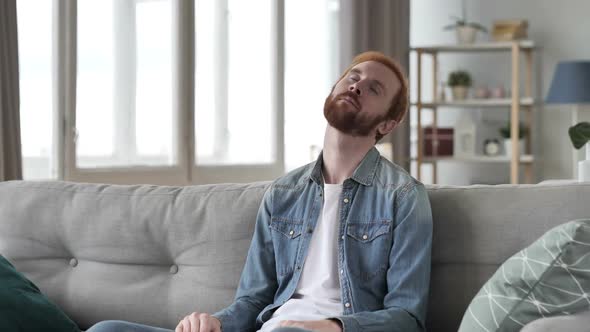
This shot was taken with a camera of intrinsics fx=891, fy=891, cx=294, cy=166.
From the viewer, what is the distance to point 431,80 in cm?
650

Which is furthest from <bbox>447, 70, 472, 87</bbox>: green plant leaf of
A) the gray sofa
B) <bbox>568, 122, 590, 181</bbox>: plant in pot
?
the gray sofa

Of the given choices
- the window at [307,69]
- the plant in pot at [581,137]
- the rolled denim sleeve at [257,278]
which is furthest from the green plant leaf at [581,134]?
the window at [307,69]

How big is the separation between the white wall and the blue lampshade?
2.06ft

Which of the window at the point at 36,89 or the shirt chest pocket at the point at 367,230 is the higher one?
the window at the point at 36,89

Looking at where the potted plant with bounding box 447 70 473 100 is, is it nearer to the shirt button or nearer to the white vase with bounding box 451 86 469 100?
the white vase with bounding box 451 86 469 100

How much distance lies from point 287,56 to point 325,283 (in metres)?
3.66

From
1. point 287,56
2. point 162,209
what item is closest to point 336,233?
point 162,209

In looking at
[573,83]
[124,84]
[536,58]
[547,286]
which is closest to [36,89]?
[124,84]

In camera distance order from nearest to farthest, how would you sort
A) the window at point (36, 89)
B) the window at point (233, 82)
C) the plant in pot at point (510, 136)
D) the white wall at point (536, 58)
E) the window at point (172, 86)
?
the window at point (36, 89)
the window at point (172, 86)
the window at point (233, 82)
the plant in pot at point (510, 136)
the white wall at point (536, 58)

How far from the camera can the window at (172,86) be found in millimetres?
4035

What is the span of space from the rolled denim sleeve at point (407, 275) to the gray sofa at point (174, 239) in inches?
5.4

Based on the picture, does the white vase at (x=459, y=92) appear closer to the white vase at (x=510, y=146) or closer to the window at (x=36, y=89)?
the white vase at (x=510, y=146)

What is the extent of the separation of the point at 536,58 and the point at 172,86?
281 cm

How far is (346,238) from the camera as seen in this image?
1.97m
